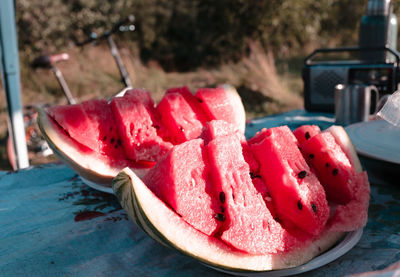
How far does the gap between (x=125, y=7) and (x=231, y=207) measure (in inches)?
471

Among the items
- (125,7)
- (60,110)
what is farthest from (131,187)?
(125,7)

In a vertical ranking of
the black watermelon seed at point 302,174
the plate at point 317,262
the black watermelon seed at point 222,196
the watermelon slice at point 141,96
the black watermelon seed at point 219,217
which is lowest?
Answer: the plate at point 317,262

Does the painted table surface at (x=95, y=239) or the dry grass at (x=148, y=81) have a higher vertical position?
the painted table surface at (x=95, y=239)

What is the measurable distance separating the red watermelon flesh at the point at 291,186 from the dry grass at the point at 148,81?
5271mm

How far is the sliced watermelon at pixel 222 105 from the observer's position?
1496 millimetres

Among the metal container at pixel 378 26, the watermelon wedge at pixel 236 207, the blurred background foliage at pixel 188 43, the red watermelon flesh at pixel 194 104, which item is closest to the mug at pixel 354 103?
the metal container at pixel 378 26

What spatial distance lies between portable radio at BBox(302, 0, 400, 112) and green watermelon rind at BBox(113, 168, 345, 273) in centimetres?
186

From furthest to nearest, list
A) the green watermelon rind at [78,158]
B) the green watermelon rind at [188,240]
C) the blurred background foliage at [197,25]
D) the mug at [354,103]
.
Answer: the blurred background foliage at [197,25] < the mug at [354,103] < the green watermelon rind at [78,158] < the green watermelon rind at [188,240]

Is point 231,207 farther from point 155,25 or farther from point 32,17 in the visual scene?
point 155,25

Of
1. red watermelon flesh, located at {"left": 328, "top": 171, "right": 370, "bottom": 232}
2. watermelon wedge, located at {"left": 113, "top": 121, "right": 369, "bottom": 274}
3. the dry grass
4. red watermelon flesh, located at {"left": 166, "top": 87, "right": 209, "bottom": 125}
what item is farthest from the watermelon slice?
the dry grass

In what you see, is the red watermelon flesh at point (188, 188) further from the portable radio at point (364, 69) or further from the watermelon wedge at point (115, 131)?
the portable radio at point (364, 69)

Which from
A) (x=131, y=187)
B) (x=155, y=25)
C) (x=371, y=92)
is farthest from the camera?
(x=155, y=25)

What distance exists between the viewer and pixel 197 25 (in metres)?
11.2

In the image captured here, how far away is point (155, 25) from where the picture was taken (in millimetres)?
12547
